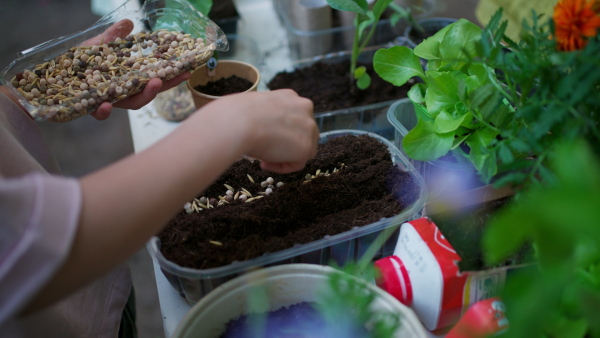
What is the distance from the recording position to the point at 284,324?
0.50m

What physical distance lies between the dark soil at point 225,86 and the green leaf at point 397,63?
298 millimetres

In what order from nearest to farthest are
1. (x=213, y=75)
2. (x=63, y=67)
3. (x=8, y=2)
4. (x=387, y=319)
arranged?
(x=387, y=319) → (x=63, y=67) → (x=213, y=75) → (x=8, y=2)

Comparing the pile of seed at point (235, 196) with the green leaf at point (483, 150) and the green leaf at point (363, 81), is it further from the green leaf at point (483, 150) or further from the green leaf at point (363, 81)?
the green leaf at point (363, 81)

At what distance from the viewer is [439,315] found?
488 mm

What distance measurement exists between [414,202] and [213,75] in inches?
19.2

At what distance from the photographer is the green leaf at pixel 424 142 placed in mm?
584

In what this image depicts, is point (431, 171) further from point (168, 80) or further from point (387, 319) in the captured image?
point (168, 80)

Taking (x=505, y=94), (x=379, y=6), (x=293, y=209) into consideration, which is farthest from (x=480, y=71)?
(x=379, y=6)

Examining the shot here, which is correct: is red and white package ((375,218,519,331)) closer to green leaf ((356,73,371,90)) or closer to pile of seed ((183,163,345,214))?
pile of seed ((183,163,345,214))

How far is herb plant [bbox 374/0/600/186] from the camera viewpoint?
389 millimetres

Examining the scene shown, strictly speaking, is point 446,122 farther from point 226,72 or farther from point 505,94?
point 226,72

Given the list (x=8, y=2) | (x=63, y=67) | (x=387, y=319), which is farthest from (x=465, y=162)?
(x=8, y=2)

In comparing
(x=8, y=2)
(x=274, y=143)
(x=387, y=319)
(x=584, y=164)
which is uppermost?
(x=584, y=164)

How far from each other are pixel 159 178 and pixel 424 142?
0.34 meters
